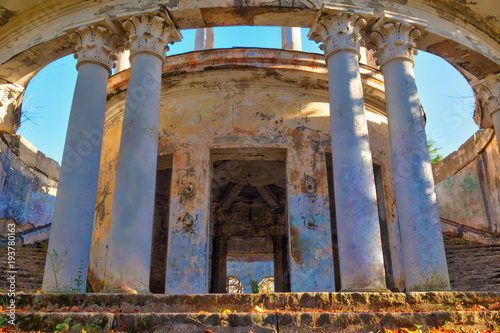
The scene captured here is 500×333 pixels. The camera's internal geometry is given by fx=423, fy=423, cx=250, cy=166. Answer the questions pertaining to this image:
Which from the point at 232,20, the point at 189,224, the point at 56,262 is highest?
the point at 232,20

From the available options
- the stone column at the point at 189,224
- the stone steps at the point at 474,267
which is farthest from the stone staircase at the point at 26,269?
the stone steps at the point at 474,267

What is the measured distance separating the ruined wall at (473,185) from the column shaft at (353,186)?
9498 mm

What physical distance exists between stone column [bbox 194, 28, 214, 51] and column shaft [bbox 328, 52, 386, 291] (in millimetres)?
8708

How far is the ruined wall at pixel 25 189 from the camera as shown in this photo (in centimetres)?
1583

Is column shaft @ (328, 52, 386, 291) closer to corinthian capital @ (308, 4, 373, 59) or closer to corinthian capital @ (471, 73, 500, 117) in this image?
corinthian capital @ (308, 4, 373, 59)

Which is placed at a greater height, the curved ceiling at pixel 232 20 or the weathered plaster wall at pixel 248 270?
the curved ceiling at pixel 232 20

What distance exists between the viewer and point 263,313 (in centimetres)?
427

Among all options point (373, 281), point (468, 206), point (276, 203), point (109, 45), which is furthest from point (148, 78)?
point (468, 206)

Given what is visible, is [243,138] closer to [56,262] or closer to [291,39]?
[56,262]

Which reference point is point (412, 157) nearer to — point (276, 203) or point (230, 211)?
point (276, 203)

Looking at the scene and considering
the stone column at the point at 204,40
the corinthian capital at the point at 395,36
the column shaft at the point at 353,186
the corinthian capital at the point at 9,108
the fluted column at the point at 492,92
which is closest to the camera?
the column shaft at the point at 353,186

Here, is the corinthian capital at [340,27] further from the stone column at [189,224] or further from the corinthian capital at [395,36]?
the stone column at [189,224]

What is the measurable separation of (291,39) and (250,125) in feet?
17.3

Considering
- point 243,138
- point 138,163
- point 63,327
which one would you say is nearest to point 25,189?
point 243,138
